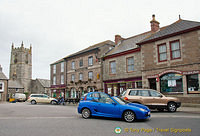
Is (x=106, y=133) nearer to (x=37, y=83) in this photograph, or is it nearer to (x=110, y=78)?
(x=110, y=78)

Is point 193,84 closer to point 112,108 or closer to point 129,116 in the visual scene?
point 129,116

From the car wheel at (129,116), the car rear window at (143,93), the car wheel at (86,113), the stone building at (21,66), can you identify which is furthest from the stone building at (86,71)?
the stone building at (21,66)

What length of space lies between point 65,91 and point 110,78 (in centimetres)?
1209

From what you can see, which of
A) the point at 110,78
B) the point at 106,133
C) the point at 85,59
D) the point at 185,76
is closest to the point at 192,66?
the point at 185,76

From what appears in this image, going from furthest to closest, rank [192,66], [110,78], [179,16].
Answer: [110,78], [179,16], [192,66]

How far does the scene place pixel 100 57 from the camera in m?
28.2

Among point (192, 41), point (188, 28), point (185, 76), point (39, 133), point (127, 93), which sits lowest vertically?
point (39, 133)

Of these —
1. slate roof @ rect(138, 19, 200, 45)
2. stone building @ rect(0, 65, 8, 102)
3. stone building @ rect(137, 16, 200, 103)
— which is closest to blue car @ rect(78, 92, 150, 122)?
stone building @ rect(137, 16, 200, 103)

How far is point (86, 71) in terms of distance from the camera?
3042 cm

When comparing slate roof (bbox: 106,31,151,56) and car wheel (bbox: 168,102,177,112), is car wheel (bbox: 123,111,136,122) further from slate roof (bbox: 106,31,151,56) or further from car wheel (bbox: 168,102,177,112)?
slate roof (bbox: 106,31,151,56)

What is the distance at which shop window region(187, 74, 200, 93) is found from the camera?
16422 millimetres

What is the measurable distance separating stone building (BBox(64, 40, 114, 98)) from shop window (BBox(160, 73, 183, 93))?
1059 centimetres

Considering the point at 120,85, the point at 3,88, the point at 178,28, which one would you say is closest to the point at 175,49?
the point at 178,28

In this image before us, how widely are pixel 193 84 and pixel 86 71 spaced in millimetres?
17490
